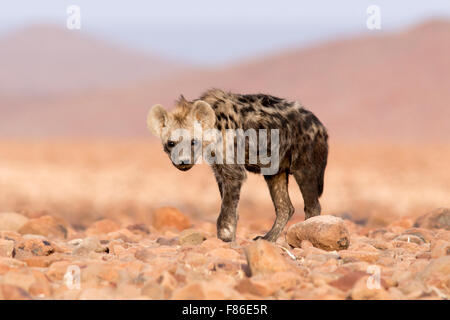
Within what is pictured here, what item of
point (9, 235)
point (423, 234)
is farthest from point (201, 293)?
point (9, 235)

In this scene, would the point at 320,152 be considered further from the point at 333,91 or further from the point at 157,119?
the point at 333,91

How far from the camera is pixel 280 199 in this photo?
9.06 metres

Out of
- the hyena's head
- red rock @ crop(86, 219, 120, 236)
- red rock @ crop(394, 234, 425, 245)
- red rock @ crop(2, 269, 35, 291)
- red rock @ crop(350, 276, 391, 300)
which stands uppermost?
the hyena's head

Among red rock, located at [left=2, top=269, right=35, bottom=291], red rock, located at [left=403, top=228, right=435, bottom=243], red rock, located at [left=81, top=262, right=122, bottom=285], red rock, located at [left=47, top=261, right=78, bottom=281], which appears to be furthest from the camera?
red rock, located at [left=403, top=228, right=435, bottom=243]

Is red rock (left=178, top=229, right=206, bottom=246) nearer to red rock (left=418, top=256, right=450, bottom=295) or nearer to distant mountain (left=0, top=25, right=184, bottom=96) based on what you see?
red rock (left=418, top=256, right=450, bottom=295)

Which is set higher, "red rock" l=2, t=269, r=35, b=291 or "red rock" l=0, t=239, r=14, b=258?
"red rock" l=0, t=239, r=14, b=258

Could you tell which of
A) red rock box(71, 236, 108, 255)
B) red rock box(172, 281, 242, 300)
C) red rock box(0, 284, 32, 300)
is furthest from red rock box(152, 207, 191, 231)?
red rock box(172, 281, 242, 300)

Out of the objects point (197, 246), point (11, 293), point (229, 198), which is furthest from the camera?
point (229, 198)

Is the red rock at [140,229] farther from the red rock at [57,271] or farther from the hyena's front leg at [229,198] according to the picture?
the red rock at [57,271]

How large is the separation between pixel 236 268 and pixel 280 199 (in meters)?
2.54

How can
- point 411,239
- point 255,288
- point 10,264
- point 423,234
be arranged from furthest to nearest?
point 423,234
point 411,239
point 10,264
point 255,288

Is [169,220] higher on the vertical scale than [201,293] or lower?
higher

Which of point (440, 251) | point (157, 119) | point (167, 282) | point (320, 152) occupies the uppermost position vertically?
point (157, 119)

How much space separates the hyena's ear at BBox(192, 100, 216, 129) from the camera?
26.3ft
